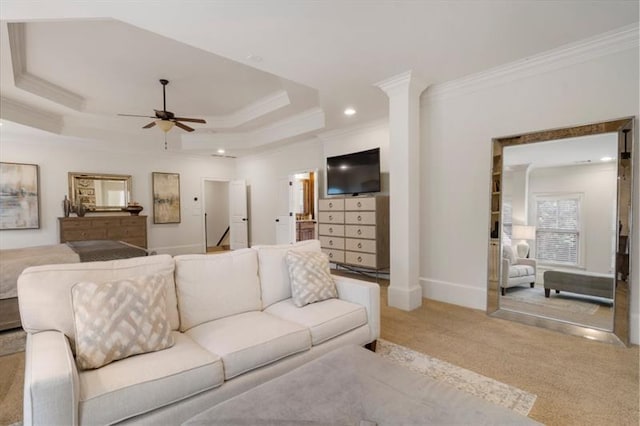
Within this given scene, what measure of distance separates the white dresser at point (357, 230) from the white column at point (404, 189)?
0.81m

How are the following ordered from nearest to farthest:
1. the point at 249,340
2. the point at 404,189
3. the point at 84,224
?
the point at 249,340 → the point at 404,189 → the point at 84,224

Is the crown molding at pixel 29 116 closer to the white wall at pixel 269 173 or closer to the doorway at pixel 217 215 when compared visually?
the white wall at pixel 269 173

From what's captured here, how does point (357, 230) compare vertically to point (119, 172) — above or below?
below

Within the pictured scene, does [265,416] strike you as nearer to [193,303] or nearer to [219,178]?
[193,303]

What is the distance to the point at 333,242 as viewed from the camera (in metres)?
5.19

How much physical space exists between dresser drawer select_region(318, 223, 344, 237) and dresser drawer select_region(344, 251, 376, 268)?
0.36 metres

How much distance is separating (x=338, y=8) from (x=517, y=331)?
3.22 m

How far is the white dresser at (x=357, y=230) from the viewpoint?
15.0ft

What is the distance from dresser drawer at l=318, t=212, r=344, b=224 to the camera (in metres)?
5.06

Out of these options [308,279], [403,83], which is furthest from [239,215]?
[308,279]

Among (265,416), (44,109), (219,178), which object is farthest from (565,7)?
(219,178)

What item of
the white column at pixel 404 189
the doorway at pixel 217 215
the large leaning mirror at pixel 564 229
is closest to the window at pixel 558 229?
the large leaning mirror at pixel 564 229

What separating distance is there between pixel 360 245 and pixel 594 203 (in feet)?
9.01

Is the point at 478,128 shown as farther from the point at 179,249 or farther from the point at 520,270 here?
the point at 179,249
